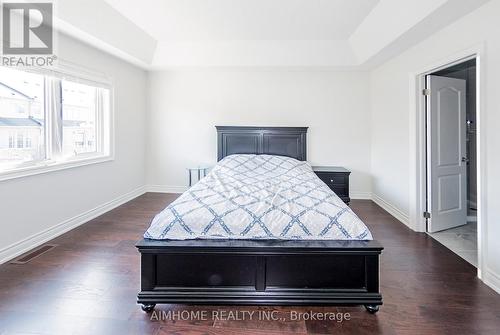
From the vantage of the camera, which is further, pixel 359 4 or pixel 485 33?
pixel 359 4

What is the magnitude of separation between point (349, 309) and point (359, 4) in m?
3.07

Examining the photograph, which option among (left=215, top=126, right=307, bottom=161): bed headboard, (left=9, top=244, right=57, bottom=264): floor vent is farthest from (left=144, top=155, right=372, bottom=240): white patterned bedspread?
→ (left=215, top=126, right=307, bottom=161): bed headboard

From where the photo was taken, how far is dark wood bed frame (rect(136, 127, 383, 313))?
80.5 inches

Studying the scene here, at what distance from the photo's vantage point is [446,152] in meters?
3.72

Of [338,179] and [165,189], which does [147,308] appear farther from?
[165,189]

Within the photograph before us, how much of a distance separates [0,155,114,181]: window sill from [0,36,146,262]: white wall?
0.05m

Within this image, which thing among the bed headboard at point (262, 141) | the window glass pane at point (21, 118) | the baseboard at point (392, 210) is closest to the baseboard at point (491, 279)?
the baseboard at point (392, 210)

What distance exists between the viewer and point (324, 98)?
17.6 feet

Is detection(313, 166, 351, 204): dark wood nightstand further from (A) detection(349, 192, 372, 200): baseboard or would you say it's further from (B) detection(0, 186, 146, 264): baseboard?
(B) detection(0, 186, 146, 264): baseboard

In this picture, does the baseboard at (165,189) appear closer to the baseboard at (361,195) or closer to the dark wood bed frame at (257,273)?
the baseboard at (361,195)

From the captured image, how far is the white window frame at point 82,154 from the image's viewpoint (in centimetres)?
310

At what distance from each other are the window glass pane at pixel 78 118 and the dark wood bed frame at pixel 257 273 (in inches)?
97.6

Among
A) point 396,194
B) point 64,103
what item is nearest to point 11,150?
point 64,103

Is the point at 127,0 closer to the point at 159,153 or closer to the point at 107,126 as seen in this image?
the point at 107,126
